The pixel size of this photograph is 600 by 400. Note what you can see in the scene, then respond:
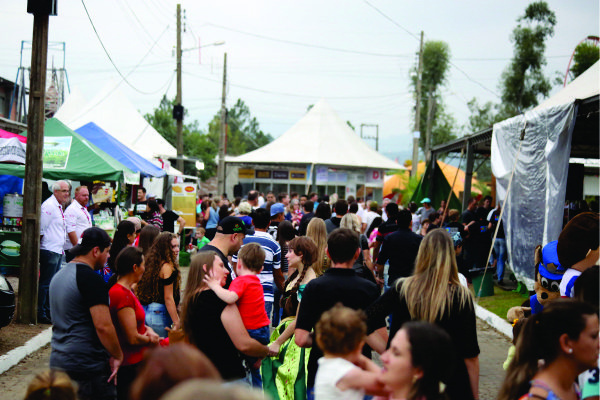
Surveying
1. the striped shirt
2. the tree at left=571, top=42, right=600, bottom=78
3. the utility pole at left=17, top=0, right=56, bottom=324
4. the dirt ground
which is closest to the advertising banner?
the utility pole at left=17, top=0, right=56, bottom=324

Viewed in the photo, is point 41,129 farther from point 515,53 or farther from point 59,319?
point 515,53

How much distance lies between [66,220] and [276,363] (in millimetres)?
5755

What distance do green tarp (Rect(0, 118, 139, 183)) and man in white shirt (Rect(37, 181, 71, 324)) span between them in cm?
239

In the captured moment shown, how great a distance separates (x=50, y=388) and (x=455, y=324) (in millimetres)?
2344

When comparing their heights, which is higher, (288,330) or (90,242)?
(90,242)

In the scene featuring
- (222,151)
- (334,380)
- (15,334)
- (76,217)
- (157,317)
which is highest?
(222,151)

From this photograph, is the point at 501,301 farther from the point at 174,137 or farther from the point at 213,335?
the point at 174,137

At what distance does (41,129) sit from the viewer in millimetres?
8805

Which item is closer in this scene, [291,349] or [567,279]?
[567,279]

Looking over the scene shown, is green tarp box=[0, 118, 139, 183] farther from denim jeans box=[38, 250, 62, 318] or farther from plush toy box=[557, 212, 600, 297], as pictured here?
plush toy box=[557, 212, 600, 297]

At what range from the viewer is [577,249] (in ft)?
14.3

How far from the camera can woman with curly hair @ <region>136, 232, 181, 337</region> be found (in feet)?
17.1

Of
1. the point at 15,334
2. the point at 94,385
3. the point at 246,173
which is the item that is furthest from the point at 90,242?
the point at 246,173

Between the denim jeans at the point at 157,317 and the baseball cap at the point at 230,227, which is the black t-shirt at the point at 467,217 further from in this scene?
the denim jeans at the point at 157,317
